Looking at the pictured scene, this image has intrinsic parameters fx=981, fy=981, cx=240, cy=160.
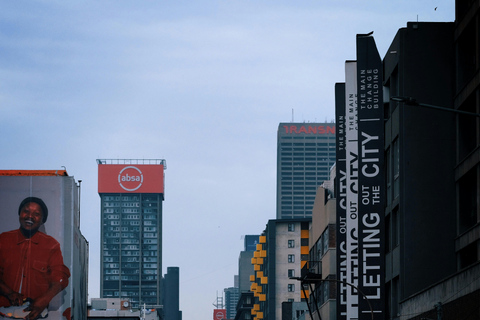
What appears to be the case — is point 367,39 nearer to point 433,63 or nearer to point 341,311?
point 433,63

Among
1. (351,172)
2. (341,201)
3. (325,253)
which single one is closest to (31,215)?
(325,253)

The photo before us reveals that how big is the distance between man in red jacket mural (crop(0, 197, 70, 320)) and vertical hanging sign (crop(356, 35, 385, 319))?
56.6 metres

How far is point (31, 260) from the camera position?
355 feet

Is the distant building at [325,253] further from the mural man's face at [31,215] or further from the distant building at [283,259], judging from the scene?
the distant building at [283,259]

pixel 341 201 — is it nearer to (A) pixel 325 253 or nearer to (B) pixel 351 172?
(B) pixel 351 172

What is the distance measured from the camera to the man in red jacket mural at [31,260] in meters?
107

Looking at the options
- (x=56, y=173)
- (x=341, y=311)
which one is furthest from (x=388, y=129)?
(x=56, y=173)

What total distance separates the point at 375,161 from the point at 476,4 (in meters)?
12.9

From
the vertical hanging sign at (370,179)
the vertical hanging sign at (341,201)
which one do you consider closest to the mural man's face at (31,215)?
the vertical hanging sign at (341,201)

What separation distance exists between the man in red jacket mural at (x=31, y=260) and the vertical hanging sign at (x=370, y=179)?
56.6 meters

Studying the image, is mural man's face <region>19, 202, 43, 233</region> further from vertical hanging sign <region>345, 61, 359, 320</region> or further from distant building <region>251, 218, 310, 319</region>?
distant building <region>251, 218, 310, 319</region>

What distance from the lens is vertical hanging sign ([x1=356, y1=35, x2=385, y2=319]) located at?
5684 centimetres

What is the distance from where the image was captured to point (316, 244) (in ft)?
324

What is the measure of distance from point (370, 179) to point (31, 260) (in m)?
60.4
